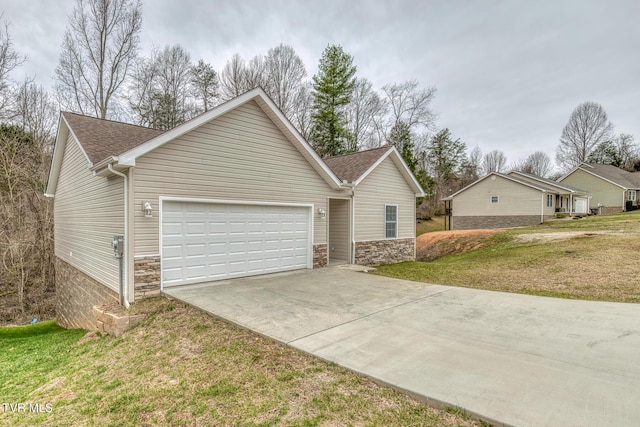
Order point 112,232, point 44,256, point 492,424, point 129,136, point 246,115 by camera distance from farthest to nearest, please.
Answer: point 44,256 → point 129,136 → point 246,115 → point 112,232 → point 492,424

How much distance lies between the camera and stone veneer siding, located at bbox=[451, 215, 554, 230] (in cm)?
2497

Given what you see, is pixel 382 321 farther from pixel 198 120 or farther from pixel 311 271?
pixel 198 120

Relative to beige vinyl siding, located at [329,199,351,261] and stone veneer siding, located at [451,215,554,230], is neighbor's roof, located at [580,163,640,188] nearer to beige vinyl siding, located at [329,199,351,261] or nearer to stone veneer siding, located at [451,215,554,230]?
stone veneer siding, located at [451,215,554,230]

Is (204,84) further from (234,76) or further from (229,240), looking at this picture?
(229,240)

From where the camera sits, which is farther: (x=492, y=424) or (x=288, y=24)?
(x=288, y=24)

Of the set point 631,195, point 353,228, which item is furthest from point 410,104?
point 631,195

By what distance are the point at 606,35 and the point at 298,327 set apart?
1617 cm

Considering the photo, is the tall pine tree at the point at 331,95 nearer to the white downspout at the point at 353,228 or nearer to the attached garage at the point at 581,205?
the white downspout at the point at 353,228

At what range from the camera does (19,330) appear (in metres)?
10.3

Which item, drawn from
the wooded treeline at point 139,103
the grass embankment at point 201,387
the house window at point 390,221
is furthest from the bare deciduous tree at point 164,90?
the grass embankment at point 201,387

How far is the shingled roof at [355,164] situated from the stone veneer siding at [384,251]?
2.61 metres

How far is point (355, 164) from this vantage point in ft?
41.5

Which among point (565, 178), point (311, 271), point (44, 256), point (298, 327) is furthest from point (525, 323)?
point (565, 178)

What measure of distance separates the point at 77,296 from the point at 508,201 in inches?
1138
